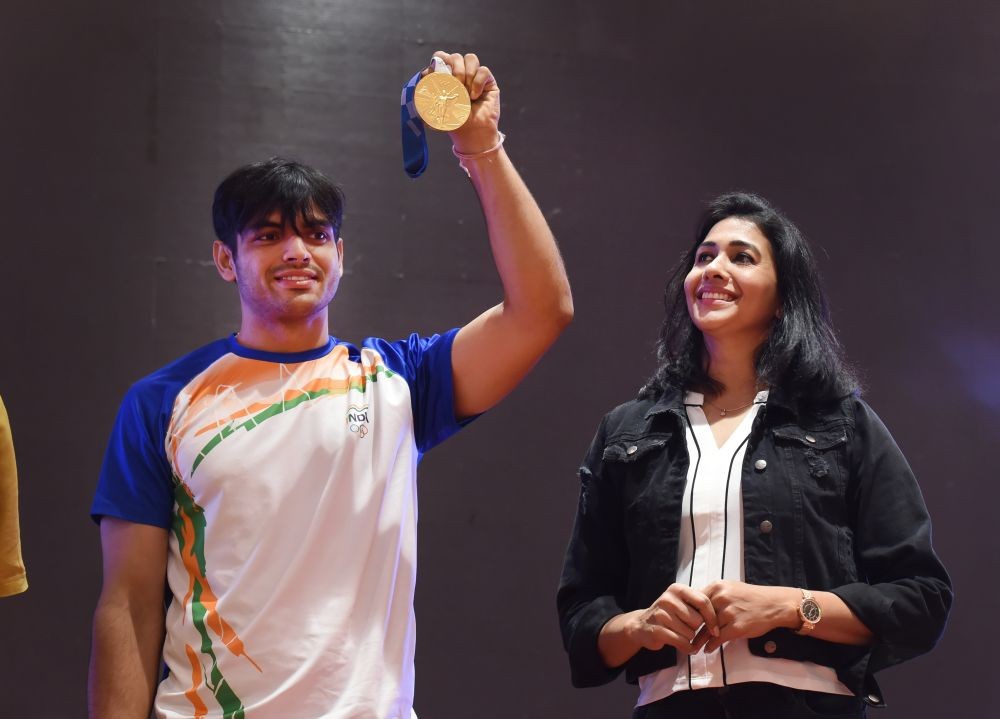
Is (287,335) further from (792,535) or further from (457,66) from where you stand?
(792,535)

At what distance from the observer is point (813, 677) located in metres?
1.84

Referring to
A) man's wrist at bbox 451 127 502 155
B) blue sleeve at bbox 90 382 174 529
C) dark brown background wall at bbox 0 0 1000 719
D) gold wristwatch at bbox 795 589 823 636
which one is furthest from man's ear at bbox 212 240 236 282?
gold wristwatch at bbox 795 589 823 636

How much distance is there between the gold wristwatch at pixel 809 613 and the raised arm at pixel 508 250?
56cm

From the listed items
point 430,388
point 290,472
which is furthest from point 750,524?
point 290,472

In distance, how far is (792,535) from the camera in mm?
1902

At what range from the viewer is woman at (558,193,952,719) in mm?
1832

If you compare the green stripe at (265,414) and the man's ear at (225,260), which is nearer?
the green stripe at (265,414)

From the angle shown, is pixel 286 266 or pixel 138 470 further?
pixel 286 266

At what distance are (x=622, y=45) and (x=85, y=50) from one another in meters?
1.45

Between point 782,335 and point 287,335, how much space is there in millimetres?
870

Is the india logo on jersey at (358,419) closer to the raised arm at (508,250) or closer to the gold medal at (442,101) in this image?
the raised arm at (508,250)

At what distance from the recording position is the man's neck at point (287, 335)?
6.64 ft

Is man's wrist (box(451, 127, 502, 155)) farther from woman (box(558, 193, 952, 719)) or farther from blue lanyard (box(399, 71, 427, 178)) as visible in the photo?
woman (box(558, 193, 952, 719))

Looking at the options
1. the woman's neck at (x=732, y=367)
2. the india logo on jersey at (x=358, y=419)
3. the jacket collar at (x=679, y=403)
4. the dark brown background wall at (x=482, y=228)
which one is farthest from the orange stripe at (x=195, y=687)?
the dark brown background wall at (x=482, y=228)
